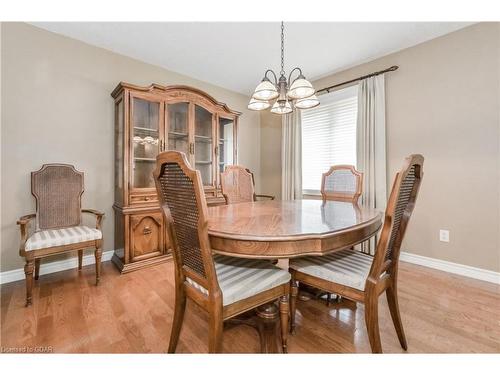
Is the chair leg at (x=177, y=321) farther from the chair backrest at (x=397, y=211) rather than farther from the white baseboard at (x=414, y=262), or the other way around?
the white baseboard at (x=414, y=262)

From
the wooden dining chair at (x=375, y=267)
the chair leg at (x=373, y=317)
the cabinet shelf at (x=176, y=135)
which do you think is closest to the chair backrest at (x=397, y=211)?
the wooden dining chair at (x=375, y=267)

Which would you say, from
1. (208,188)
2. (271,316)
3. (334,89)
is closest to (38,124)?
(208,188)

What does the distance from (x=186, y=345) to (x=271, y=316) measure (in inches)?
20.8

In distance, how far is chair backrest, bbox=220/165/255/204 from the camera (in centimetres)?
237

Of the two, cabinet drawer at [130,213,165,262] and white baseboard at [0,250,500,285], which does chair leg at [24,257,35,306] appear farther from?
cabinet drawer at [130,213,165,262]

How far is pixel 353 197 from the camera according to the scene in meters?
2.29

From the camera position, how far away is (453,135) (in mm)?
2346

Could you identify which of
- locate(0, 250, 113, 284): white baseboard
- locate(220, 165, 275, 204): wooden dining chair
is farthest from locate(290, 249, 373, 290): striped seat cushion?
locate(0, 250, 113, 284): white baseboard

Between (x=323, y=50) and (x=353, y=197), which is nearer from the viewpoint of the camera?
(x=353, y=197)

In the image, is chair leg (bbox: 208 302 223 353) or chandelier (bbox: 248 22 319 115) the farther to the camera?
chandelier (bbox: 248 22 319 115)

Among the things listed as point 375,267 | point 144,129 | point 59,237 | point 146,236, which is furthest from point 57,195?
point 375,267

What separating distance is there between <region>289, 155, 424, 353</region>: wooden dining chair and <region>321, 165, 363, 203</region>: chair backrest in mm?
990
